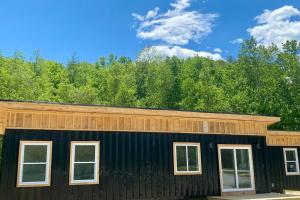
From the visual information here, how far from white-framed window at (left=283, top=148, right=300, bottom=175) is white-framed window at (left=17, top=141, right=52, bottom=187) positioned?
11.8m

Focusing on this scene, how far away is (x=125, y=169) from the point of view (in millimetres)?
11547

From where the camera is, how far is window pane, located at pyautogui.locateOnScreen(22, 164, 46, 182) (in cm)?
1016

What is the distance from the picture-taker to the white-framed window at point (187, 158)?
12469 millimetres

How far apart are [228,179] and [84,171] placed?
6.14m

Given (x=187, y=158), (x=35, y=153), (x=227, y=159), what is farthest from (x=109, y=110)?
(x=227, y=159)

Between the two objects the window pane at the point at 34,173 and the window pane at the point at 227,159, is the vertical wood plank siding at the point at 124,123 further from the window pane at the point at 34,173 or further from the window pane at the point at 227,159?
the window pane at the point at 34,173

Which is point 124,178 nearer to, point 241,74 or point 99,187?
point 99,187

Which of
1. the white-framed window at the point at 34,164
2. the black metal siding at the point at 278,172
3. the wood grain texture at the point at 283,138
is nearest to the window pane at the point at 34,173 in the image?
the white-framed window at the point at 34,164

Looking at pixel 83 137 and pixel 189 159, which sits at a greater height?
pixel 83 137

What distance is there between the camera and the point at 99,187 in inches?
434

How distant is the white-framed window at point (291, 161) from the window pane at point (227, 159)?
4290 millimetres

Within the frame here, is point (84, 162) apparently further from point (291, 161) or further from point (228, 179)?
point (291, 161)

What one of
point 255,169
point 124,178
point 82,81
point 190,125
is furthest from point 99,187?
point 82,81

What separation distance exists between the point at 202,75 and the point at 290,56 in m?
16.4
